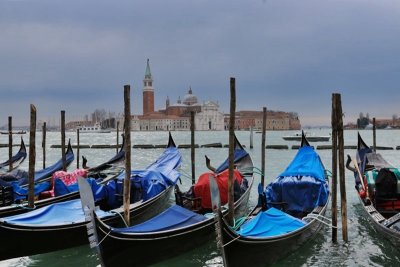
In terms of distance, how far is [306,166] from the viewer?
6.29 m

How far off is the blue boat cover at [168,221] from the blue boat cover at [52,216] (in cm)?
82

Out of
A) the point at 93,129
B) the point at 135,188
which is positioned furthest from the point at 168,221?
the point at 93,129

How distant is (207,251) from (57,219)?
1707 mm

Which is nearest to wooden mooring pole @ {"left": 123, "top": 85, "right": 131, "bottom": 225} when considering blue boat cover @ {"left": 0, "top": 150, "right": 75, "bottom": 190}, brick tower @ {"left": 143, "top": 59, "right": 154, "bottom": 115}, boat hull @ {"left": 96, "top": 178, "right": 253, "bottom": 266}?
boat hull @ {"left": 96, "top": 178, "right": 253, "bottom": 266}

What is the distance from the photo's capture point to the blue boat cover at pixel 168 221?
411 centimetres

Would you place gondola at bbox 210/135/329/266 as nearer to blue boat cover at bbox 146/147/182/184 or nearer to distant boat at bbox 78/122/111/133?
blue boat cover at bbox 146/147/182/184

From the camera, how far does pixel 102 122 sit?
10088cm

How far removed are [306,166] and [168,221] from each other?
2.68m

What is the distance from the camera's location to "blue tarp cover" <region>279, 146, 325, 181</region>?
19.4 ft

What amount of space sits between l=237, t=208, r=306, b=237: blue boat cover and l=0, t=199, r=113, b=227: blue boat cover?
170cm

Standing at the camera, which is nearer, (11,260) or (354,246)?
(11,260)

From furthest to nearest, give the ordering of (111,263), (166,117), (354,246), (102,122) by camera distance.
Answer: (102,122)
(166,117)
(354,246)
(111,263)

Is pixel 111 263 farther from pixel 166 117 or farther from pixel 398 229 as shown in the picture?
pixel 166 117

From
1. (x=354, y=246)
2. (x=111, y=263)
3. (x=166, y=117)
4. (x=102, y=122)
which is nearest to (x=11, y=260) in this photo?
(x=111, y=263)
